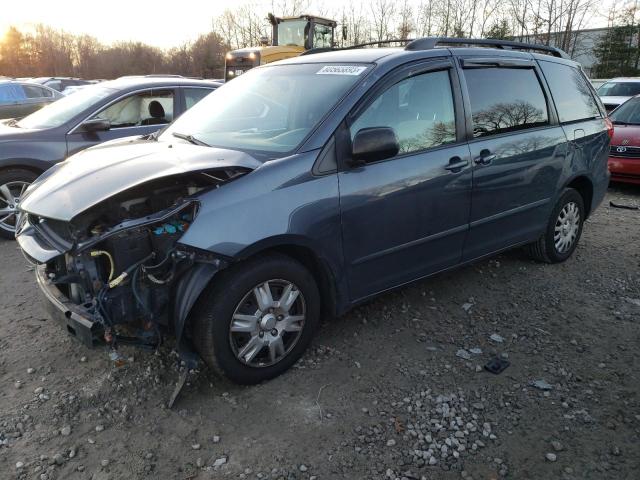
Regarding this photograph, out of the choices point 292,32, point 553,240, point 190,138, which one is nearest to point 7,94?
point 292,32

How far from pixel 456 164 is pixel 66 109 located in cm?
479

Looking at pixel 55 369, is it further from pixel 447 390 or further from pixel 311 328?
pixel 447 390

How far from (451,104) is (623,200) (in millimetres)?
5464

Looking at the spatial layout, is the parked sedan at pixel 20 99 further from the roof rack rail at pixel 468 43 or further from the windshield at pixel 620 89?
the windshield at pixel 620 89

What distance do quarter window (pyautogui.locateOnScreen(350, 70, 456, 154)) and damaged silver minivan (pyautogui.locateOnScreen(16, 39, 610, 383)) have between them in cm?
1

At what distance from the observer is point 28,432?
8.69 ft

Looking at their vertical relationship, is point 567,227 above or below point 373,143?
below

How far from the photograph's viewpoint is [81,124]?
227 inches

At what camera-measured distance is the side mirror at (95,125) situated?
5711 millimetres

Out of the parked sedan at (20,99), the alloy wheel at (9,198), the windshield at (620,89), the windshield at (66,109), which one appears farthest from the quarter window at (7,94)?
the windshield at (620,89)

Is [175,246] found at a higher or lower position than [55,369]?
higher

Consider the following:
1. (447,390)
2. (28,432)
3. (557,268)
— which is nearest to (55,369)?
(28,432)

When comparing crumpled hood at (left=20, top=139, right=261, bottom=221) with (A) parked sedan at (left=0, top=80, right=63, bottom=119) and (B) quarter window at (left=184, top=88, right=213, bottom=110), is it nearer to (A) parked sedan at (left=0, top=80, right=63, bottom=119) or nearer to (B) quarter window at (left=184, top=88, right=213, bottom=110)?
(B) quarter window at (left=184, top=88, right=213, bottom=110)

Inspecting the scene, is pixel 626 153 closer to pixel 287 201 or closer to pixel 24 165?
pixel 287 201
